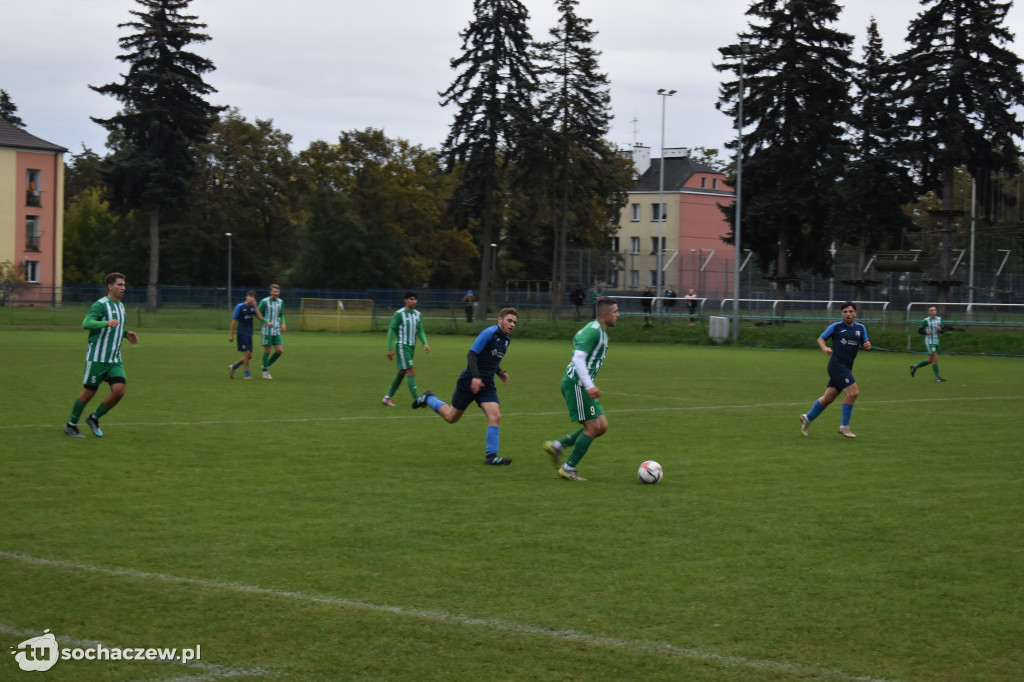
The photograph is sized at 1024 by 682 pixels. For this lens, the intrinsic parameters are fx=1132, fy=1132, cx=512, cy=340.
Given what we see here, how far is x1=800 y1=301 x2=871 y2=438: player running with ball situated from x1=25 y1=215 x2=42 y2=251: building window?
231ft

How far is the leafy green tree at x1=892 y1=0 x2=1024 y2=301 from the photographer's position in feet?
155

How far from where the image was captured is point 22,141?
245ft

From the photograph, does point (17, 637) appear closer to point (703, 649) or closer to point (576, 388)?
point (703, 649)

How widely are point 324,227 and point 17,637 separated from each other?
81940mm

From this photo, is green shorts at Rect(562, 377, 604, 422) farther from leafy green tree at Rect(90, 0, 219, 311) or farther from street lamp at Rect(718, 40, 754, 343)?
leafy green tree at Rect(90, 0, 219, 311)

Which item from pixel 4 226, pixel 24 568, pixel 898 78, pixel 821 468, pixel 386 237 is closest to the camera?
pixel 24 568

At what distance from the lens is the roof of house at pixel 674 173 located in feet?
351

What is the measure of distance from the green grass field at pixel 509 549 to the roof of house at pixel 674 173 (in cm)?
9208

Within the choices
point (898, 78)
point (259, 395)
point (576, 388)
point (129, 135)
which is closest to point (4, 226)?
point (129, 135)

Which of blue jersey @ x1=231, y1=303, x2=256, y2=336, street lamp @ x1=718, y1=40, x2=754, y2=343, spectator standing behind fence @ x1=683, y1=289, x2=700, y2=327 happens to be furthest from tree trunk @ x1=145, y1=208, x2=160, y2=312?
blue jersey @ x1=231, y1=303, x2=256, y2=336

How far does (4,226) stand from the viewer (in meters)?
74.0

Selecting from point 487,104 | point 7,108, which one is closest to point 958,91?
point 487,104

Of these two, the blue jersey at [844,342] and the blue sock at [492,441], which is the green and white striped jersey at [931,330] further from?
the blue sock at [492,441]

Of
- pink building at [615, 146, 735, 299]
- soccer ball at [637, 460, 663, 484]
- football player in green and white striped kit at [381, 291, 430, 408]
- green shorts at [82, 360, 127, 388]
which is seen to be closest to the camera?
soccer ball at [637, 460, 663, 484]
